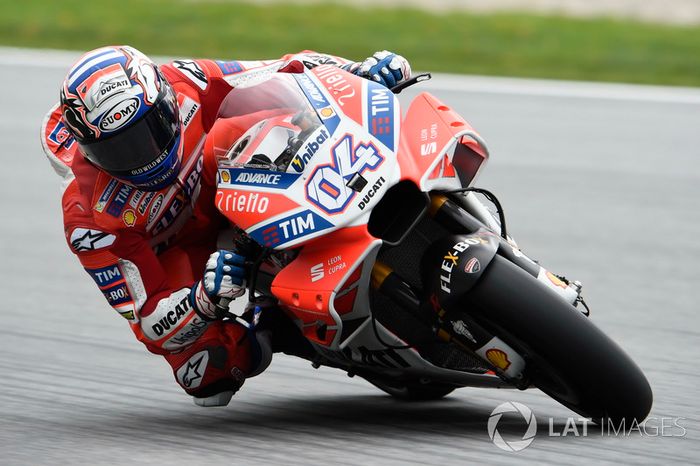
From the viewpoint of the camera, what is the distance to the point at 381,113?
393 centimetres

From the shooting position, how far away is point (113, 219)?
170 inches

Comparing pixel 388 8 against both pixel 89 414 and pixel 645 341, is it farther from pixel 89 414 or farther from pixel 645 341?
Result: pixel 89 414

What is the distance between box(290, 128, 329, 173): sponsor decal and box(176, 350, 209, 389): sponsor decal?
1.05 metres

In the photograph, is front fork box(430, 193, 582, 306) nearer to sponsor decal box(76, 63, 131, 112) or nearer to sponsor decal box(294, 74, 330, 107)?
sponsor decal box(294, 74, 330, 107)

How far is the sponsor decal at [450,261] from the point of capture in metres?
3.76

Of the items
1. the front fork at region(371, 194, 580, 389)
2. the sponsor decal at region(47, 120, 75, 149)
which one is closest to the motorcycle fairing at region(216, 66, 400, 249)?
the front fork at region(371, 194, 580, 389)

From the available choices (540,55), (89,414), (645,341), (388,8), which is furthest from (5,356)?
(388,8)

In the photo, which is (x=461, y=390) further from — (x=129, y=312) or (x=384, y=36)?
(x=384, y=36)

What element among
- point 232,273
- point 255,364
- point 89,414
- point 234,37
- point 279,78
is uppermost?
point 279,78

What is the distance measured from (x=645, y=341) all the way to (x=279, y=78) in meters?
2.31

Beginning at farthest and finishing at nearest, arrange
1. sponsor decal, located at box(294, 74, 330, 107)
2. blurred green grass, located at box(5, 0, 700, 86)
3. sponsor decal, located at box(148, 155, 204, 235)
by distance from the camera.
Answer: blurred green grass, located at box(5, 0, 700, 86)
sponsor decal, located at box(148, 155, 204, 235)
sponsor decal, located at box(294, 74, 330, 107)

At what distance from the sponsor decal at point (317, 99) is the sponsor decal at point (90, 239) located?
0.85m

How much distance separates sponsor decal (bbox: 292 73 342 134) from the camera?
12.7ft

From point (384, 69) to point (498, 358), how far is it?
1.17 metres
